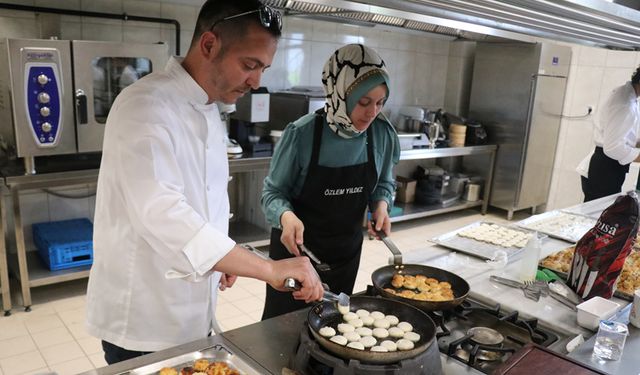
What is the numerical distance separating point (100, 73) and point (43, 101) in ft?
1.38

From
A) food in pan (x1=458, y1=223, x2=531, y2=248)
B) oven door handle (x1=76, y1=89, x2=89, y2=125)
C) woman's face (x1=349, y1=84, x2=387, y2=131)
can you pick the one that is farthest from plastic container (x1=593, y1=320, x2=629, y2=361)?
oven door handle (x1=76, y1=89, x2=89, y2=125)

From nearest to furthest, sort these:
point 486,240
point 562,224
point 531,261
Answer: point 531,261
point 486,240
point 562,224

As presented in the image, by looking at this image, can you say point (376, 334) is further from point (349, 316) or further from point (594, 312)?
point (594, 312)

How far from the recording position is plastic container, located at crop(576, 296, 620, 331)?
4.95 ft

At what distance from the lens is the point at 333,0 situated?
144 centimetres

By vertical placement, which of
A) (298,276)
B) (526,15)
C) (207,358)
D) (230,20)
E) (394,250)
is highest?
(526,15)

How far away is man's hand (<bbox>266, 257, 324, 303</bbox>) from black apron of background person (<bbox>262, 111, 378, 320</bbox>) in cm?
80

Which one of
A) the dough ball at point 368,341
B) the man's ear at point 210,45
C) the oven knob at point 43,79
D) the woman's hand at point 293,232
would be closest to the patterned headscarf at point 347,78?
the woman's hand at point 293,232

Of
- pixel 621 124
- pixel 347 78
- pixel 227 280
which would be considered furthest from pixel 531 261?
pixel 621 124

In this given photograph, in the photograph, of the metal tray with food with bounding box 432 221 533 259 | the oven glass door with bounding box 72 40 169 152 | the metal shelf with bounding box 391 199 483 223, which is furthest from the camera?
the metal shelf with bounding box 391 199 483 223

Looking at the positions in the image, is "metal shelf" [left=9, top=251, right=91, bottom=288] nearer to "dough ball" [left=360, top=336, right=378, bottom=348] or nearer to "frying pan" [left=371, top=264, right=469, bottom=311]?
"frying pan" [left=371, top=264, right=469, bottom=311]

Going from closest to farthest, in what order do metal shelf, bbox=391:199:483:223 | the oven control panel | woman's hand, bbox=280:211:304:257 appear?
woman's hand, bbox=280:211:304:257 → the oven control panel → metal shelf, bbox=391:199:483:223

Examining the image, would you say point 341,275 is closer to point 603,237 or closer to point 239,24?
point 603,237

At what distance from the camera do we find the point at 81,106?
320cm
